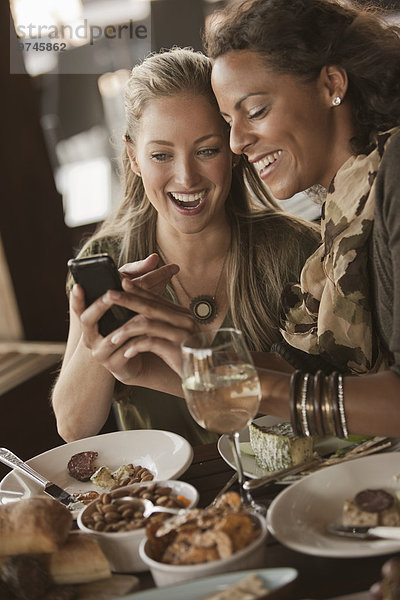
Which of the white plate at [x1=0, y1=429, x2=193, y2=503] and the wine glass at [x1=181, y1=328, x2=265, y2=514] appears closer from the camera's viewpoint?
the wine glass at [x1=181, y1=328, x2=265, y2=514]

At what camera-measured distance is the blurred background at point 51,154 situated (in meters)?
3.75

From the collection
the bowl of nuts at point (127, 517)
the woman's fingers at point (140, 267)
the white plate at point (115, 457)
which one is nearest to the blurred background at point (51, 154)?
the woman's fingers at point (140, 267)

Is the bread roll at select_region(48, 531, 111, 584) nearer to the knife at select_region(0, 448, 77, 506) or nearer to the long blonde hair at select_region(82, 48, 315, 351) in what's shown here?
the knife at select_region(0, 448, 77, 506)

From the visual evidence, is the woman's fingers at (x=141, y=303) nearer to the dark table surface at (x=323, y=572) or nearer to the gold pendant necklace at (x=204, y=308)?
the dark table surface at (x=323, y=572)

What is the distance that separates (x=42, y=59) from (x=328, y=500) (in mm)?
3525

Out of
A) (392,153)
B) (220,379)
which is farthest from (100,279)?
(392,153)

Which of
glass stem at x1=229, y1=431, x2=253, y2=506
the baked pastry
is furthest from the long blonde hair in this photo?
the baked pastry

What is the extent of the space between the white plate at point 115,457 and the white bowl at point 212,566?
396 millimetres

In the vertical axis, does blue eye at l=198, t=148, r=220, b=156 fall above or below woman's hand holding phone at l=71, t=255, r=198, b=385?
above

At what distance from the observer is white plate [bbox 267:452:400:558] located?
978 mm

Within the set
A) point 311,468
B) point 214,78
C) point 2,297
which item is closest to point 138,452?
point 311,468

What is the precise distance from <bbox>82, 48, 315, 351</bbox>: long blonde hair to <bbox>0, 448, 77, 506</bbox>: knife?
2.99 feet

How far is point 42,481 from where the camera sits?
4.67ft

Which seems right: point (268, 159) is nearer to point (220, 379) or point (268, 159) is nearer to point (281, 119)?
point (281, 119)
